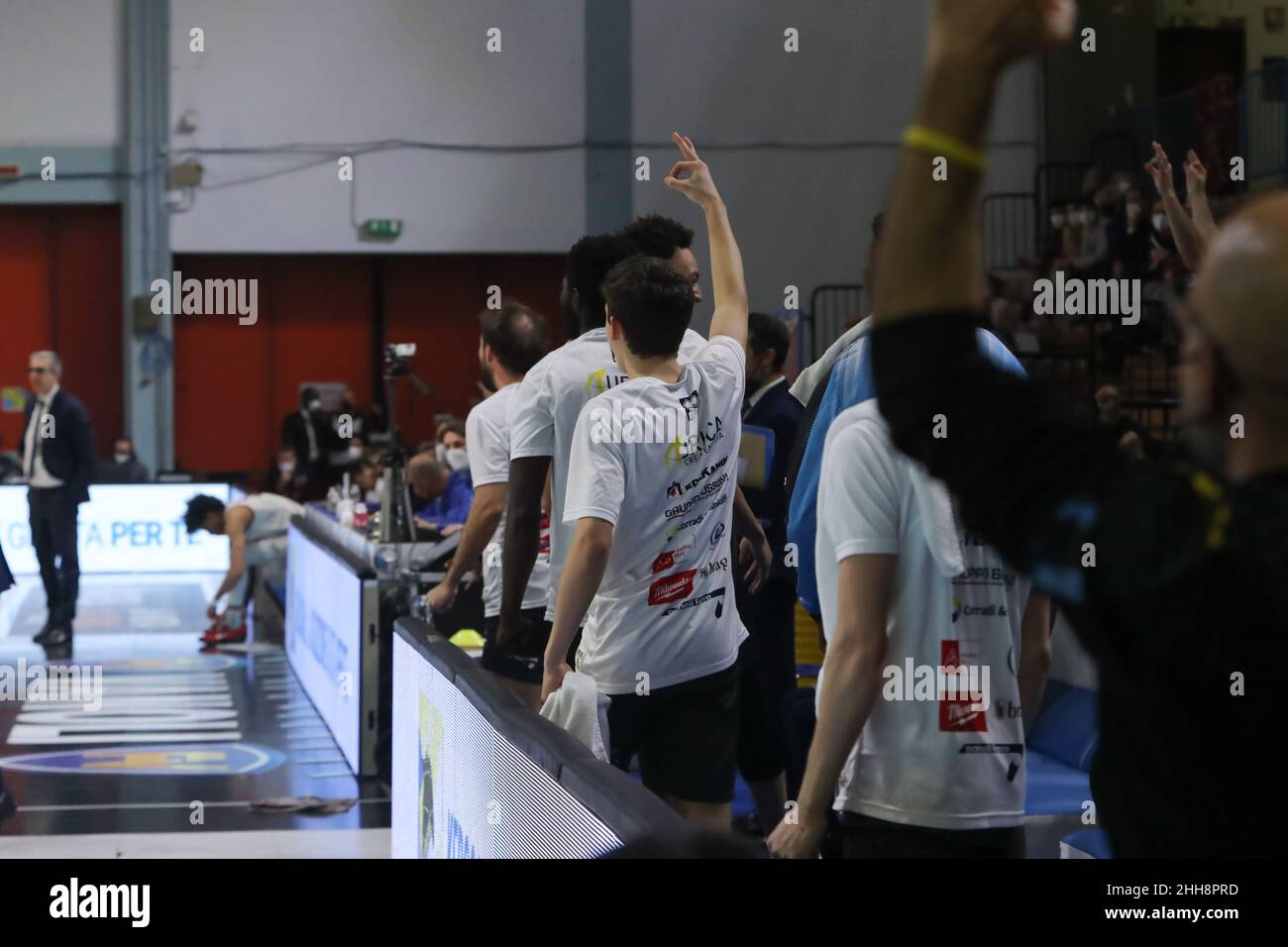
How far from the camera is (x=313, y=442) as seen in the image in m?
18.1

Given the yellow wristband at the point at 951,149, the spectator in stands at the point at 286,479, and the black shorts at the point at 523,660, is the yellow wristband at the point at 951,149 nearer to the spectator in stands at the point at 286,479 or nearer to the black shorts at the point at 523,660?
the black shorts at the point at 523,660

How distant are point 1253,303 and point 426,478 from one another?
361 inches

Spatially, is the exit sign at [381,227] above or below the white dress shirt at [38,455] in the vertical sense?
above

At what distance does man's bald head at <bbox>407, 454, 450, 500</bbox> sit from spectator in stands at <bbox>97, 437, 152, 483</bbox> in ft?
25.4

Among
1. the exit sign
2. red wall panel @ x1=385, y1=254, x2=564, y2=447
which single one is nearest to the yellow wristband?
the exit sign

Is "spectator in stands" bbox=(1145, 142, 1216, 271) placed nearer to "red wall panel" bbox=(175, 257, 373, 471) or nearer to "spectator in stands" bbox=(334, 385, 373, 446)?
"spectator in stands" bbox=(334, 385, 373, 446)

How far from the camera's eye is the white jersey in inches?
432

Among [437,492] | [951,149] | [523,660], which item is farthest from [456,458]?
[951,149]

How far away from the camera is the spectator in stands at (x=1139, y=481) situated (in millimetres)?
1059

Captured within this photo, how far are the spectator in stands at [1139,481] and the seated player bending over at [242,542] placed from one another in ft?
32.0

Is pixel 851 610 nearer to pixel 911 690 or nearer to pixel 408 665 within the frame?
pixel 911 690

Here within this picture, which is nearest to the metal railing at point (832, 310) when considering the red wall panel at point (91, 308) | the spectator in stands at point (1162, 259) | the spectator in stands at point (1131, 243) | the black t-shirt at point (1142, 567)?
the spectator in stands at point (1131, 243)

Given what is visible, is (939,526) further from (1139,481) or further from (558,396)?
(558,396)
